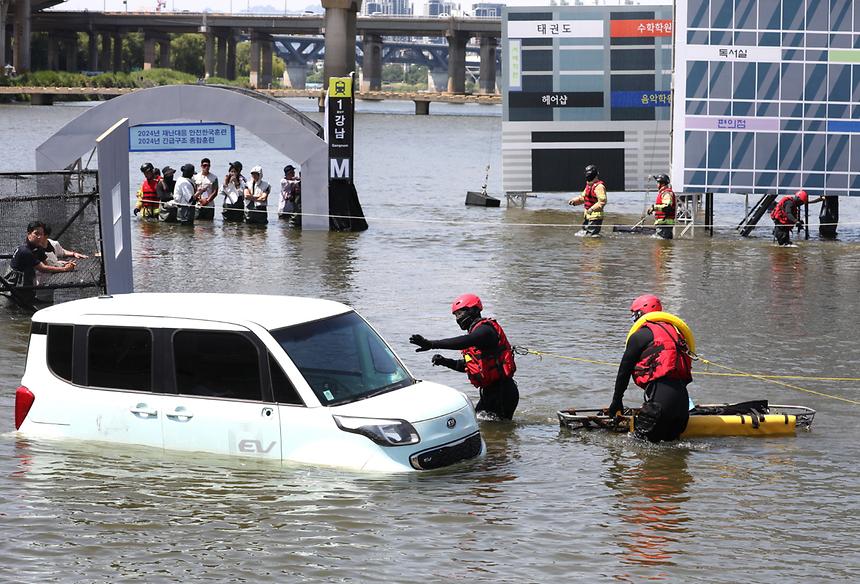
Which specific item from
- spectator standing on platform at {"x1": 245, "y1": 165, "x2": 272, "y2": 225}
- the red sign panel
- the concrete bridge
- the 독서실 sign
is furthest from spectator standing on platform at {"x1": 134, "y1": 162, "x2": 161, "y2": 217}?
the concrete bridge

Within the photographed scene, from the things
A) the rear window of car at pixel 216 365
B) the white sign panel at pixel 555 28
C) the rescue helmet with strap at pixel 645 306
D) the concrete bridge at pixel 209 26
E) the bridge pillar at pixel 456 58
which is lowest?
the rear window of car at pixel 216 365

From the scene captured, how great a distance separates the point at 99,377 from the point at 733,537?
5267 mm

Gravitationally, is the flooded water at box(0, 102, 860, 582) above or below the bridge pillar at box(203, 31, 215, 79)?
below

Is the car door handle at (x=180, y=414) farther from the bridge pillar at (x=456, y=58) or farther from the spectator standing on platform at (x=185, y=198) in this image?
the bridge pillar at (x=456, y=58)

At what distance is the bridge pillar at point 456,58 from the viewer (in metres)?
186

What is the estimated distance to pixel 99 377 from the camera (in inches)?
442

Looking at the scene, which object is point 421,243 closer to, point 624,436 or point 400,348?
point 400,348

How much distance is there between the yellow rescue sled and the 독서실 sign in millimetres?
19285

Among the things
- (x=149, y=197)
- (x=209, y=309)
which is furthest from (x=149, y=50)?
(x=209, y=309)

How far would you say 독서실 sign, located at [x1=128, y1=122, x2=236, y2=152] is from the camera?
31109mm

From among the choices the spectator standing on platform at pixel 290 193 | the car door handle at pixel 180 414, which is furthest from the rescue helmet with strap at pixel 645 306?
the spectator standing on platform at pixel 290 193

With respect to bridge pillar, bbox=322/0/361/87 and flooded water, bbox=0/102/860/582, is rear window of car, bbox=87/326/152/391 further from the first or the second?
bridge pillar, bbox=322/0/361/87

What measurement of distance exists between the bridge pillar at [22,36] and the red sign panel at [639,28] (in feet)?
467

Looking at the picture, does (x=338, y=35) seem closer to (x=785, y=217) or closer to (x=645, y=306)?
(x=785, y=217)
